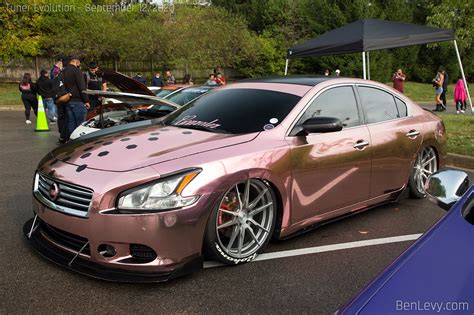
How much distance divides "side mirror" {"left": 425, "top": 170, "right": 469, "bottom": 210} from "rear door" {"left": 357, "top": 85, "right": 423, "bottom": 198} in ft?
7.92

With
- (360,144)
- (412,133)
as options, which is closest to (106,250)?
(360,144)

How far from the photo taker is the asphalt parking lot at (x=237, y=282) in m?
2.98

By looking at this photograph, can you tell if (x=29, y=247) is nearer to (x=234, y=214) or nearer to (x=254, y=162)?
(x=234, y=214)

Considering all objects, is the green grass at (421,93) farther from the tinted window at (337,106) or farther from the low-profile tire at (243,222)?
the low-profile tire at (243,222)

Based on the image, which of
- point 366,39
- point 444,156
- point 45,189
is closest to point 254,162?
point 45,189

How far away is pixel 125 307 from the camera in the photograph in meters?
2.94

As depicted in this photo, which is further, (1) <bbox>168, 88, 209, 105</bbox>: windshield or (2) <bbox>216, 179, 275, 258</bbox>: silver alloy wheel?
(1) <bbox>168, 88, 209, 105</bbox>: windshield

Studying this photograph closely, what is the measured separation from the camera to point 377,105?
4.89m

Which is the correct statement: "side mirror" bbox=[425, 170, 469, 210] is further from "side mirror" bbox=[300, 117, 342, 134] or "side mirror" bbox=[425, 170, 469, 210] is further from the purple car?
"side mirror" bbox=[300, 117, 342, 134]

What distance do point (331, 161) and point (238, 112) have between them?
3.06 ft

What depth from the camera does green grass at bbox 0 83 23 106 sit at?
21728mm

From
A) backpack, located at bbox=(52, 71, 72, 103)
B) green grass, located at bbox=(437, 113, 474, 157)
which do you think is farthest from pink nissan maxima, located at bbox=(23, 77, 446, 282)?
backpack, located at bbox=(52, 71, 72, 103)

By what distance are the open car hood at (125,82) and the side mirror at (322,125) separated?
4.03 metres

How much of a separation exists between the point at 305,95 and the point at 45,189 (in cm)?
232
